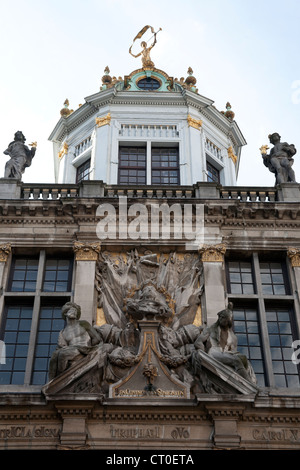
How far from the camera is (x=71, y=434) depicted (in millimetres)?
14898

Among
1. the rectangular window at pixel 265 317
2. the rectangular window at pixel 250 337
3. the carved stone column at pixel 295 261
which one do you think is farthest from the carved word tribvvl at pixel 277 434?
the carved stone column at pixel 295 261

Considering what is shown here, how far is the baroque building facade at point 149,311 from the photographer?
15.2m

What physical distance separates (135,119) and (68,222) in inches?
264

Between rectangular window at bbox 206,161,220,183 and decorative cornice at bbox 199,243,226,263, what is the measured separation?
18.7ft

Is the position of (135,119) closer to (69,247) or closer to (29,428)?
(69,247)

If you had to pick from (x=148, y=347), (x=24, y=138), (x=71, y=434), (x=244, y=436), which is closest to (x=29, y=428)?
(x=71, y=434)

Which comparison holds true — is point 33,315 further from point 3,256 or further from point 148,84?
point 148,84

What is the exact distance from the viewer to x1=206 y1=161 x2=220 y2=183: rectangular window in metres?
24.2

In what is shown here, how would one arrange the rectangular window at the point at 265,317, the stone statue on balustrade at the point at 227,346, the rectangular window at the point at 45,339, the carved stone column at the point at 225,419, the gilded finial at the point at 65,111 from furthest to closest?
the gilded finial at the point at 65,111
the rectangular window at the point at 265,317
the rectangular window at the point at 45,339
the stone statue on balustrade at the point at 227,346
the carved stone column at the point at 225,419

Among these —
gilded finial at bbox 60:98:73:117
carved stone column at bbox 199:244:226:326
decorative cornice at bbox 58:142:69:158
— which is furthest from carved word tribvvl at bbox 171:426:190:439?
gilded finial at bbox 60:98:73:117

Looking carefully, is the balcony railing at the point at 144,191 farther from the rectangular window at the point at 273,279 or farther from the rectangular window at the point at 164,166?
the rectangular window at the point at 164,166

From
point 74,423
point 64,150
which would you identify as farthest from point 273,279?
A: point 64,150

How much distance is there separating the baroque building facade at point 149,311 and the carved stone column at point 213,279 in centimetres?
4

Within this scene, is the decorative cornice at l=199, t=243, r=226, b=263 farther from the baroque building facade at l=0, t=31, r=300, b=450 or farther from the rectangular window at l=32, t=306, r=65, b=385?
the rectangular window at l=32, t=306, r=65, b=385
